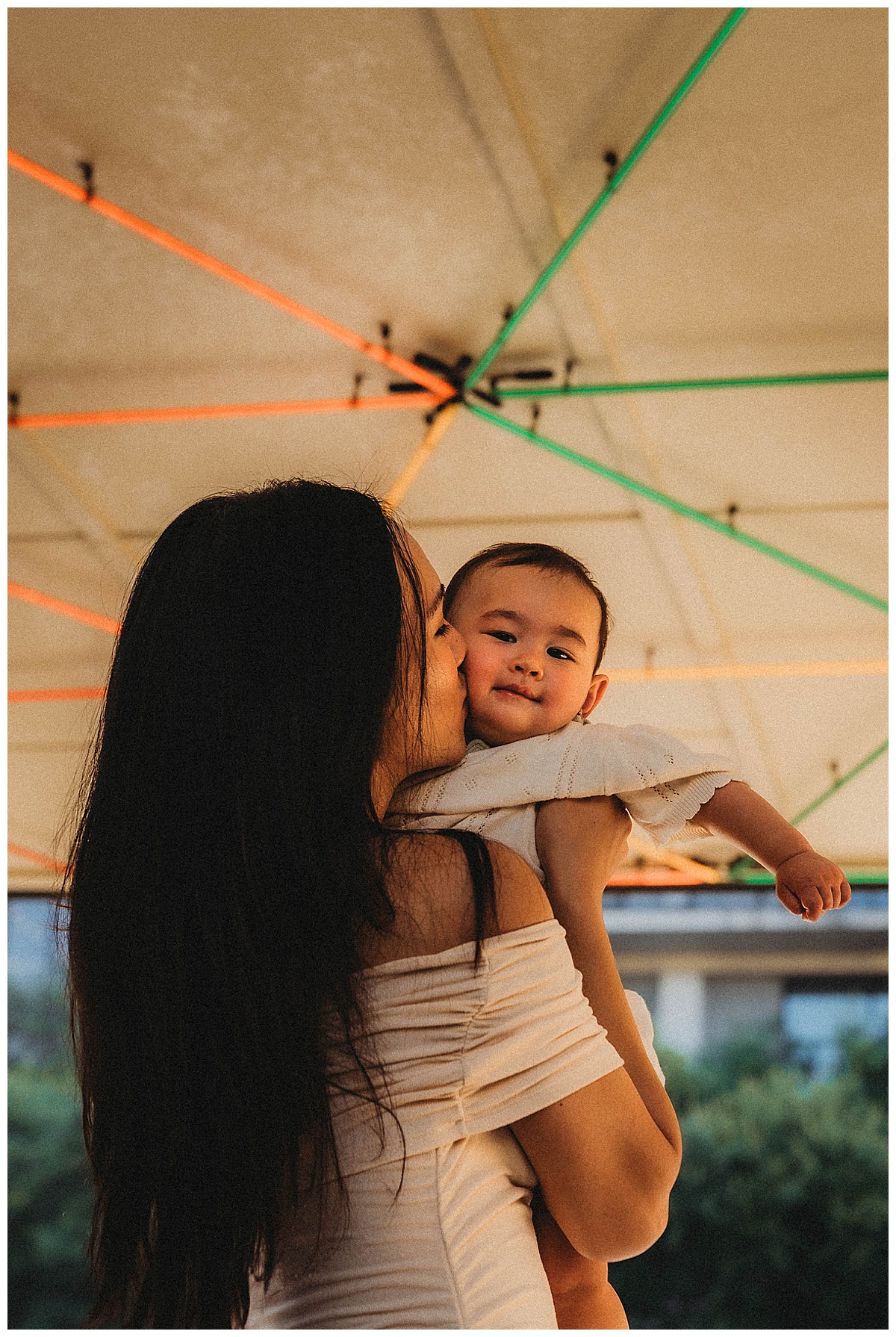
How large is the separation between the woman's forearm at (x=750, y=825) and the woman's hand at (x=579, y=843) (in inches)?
6.0

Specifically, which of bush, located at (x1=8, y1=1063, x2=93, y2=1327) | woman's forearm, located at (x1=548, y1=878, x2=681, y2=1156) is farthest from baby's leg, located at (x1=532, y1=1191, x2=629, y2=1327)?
bush, located at (x1=8, y1=1063, x2=93, y2=1327)

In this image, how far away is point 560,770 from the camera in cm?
172

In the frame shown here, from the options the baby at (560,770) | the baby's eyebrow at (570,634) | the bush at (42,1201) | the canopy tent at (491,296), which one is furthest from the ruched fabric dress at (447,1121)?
the bush at (42,1201)

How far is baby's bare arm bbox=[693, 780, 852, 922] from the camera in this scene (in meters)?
1.72

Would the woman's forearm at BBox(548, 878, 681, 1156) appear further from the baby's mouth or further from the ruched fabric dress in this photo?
the baby's mouth

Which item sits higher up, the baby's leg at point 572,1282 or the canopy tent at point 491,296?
the canopy tent at point 491,296

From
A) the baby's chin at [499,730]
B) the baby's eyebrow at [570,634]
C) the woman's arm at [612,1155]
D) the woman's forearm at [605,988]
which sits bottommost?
the woman's arm at [612,1155]

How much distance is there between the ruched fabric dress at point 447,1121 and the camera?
1.29 metres

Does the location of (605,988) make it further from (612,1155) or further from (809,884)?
(809,884)

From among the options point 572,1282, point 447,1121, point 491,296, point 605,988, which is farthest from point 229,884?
point 491,296

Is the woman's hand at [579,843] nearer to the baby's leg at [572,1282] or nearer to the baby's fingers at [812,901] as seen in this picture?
the baby's fingers at [812,901]

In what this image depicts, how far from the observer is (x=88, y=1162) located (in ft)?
5.09

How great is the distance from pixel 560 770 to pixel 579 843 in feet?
0.38

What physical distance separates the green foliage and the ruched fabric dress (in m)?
14.5
